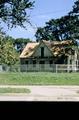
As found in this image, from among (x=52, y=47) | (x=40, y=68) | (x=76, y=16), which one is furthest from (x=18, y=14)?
(x=52, y=47)

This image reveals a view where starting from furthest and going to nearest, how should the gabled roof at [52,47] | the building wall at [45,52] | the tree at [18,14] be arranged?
the building wall at [45,52] → the gabled roof at [52,47] → the tree at [18,14]

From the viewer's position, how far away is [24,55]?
79.9 metres

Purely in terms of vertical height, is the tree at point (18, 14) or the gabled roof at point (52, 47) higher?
the tree at point (18, 14)

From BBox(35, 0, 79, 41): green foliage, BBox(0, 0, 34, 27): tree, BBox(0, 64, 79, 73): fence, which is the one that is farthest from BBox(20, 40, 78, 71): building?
BBox(0, 0, 34, 27): tree

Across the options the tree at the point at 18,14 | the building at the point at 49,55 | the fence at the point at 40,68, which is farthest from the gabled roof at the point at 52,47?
the tree at the point at 18,14

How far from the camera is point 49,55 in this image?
76250 mm

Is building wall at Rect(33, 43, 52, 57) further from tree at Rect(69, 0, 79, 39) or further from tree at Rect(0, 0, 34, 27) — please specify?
tree at Rect(0, 0, 34, 27)

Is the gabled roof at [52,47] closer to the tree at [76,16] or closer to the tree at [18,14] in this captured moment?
the tree at [76,16]

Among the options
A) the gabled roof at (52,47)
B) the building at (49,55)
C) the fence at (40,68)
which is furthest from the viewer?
the building at (49,55)

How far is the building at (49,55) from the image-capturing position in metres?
67.8

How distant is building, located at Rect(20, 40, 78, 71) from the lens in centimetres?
6781

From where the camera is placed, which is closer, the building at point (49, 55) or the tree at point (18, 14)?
the tree at point (18, 14)

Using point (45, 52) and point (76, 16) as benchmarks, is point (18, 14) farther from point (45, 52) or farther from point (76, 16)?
point (45, 52)
